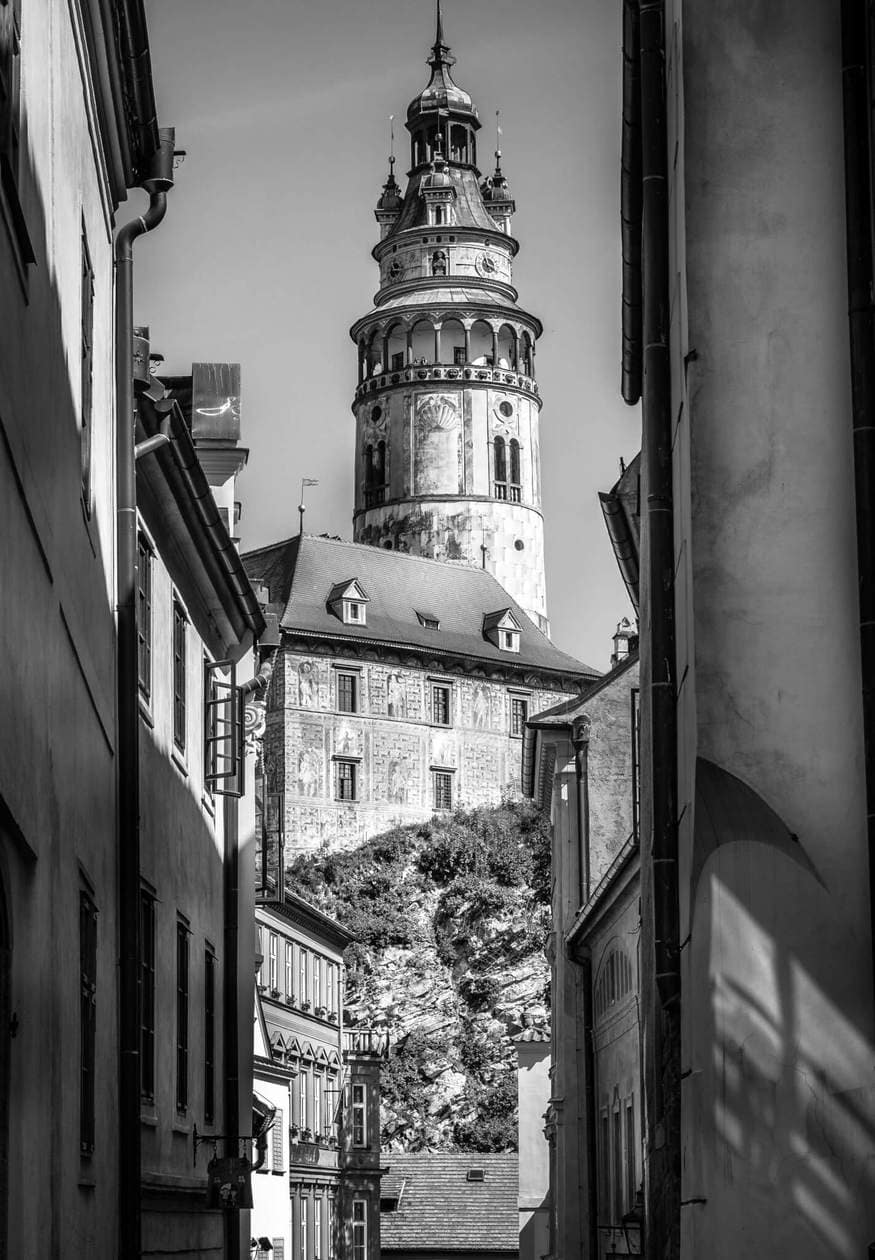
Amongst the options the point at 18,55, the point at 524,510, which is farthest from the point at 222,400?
the point at 524,510

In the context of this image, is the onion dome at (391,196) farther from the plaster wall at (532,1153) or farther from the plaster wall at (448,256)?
the plaster wall at (532,1153)

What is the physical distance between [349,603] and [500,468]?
16012 millimetres

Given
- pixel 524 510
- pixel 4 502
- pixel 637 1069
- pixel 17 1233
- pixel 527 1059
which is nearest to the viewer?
pixel 4 502

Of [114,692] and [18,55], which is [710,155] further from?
[114,692]

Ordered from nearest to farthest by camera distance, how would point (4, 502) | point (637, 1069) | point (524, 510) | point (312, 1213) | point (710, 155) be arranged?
point (4, 502)
point (710, 155)
point (637, 1069)
point (312, 1213)
point (524, 510)

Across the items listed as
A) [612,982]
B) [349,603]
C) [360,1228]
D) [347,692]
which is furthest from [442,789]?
[612,982]

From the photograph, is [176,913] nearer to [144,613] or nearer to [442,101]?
[144,613]

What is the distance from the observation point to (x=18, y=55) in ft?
29.4

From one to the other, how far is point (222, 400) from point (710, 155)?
1216 centimetres

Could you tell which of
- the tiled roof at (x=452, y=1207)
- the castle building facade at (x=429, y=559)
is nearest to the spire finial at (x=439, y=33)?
the castle building facade at (x=429, y=559)

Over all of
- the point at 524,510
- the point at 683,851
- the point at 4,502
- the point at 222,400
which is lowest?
the point at 683,851

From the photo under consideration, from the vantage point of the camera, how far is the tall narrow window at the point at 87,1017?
11.6 m

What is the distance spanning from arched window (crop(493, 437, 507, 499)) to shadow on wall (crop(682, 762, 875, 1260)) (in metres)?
88.2

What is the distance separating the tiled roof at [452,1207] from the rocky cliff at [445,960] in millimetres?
3439
